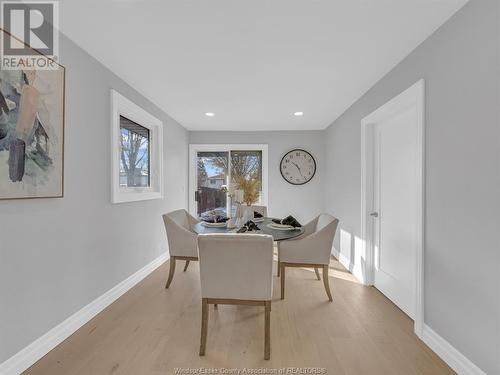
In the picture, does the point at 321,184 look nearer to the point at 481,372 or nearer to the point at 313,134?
the point at 313,134

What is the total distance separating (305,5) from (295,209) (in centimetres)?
386

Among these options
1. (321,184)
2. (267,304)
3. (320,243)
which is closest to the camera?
(267,304)

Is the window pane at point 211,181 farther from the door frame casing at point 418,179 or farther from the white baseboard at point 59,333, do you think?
the door frame casing at point 418,179

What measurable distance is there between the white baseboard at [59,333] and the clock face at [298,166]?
3.38m

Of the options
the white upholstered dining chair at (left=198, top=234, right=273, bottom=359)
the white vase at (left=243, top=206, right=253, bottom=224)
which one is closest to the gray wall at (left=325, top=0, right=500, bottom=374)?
the white upholstered dining chair at (left=198, top=234, right=273, bottom=359)

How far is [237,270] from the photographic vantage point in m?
1.74

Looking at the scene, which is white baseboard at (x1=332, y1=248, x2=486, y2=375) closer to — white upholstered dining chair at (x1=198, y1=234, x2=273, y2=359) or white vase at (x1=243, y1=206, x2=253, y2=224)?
white upholstered dining chair at (x1=198, y1=234, x2=273, y2=359)

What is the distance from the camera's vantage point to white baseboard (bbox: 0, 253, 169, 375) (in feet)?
5.17

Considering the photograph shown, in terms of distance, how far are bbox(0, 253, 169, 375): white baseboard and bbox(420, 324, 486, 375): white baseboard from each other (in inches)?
110

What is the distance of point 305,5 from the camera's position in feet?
5.24

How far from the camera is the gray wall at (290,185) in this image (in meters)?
5.04

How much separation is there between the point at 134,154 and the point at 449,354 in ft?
12.0

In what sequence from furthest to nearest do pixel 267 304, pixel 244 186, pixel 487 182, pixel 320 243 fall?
pixel 244 186 < pixel 320 243 < pixel 267 304 < pixel 487 182

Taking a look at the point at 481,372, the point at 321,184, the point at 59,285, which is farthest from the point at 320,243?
the point at 321,184
